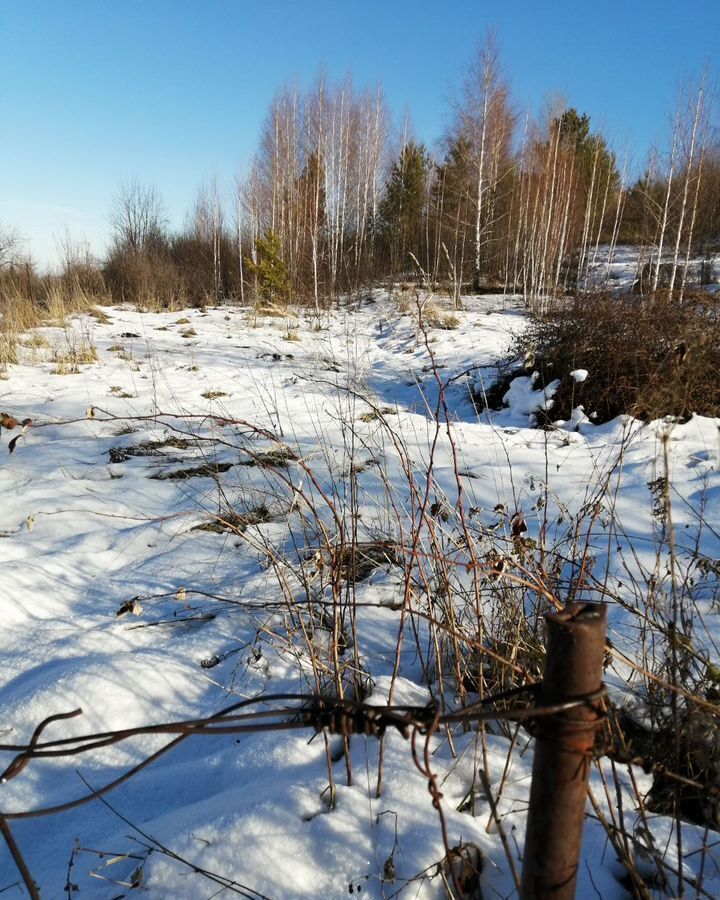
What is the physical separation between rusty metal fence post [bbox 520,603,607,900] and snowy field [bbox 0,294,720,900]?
0.27 ft

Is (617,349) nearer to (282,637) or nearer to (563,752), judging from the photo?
(282,637)

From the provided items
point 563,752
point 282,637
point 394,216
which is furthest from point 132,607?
point 394,216

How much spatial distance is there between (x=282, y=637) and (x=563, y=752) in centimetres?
121

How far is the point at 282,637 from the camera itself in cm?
166

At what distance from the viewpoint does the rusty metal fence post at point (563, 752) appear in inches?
21.1

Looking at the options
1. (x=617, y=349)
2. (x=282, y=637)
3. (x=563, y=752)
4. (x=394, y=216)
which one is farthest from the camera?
(x=394, y=216)

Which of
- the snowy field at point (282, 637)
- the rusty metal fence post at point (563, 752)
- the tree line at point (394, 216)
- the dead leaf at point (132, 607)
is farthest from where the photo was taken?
the tree line at point (394, 216)

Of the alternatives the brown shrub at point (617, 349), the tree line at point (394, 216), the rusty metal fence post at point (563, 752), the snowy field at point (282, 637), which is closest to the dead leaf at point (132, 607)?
the snowy field at point (282, 637)

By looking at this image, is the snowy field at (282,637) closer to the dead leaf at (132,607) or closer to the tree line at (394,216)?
the dead leaf at (132,607)

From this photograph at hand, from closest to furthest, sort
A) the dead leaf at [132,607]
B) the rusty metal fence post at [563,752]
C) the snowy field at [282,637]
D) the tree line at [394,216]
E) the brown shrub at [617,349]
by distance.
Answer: the rusty metal fence post at [563,752], the snowy field at [282,637], the dead leaf at [132,607], the brown shrub at [617,349], the tree line at [394,216]

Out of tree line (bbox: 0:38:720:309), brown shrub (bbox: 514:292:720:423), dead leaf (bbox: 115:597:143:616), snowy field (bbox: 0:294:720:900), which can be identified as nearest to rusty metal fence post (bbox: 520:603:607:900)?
snowy field (bbox: 0:294:720:900)

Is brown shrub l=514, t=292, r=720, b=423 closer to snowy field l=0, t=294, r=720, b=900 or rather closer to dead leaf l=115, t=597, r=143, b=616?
snowy field l=0, t=294, r=720, b=900

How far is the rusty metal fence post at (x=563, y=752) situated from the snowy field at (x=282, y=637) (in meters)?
0.08

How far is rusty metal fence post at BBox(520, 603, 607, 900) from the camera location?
0.54 m
